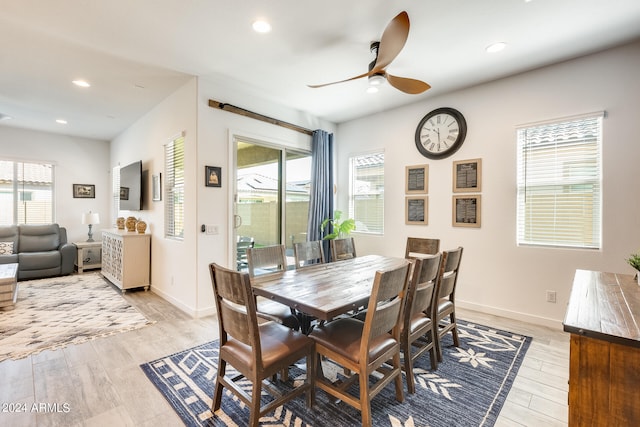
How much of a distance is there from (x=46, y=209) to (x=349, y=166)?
6.38 meters

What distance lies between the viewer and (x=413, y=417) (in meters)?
1.78

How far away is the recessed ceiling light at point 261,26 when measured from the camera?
238cm

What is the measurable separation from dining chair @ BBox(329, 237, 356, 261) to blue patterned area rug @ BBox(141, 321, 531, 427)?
122 centimetres

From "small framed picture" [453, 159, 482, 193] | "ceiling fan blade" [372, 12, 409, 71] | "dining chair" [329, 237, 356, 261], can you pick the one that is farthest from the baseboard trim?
"ceiling fan blade" [372, 12, 409, 71]

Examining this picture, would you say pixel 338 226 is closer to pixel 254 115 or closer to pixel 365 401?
pixel 254 115

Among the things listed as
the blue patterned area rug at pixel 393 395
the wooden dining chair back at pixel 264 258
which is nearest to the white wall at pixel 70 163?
the blue patterned area rug at pixel 393 395

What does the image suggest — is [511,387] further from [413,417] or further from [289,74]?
[289,74]

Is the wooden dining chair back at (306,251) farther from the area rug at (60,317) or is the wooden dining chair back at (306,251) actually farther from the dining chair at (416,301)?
the area rug at (60,317)

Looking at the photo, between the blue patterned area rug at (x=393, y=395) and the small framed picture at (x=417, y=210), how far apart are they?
1.79 m

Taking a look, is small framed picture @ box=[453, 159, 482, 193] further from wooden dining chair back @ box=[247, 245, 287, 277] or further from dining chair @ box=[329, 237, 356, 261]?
wooden dining chair back @ box=[247, 245, 287, 277]

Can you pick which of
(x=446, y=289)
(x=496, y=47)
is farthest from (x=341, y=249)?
(x=496, y=47)

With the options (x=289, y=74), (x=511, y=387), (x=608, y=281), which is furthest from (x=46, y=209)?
(x=608, y=281)

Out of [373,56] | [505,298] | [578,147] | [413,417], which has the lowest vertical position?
[413,417]

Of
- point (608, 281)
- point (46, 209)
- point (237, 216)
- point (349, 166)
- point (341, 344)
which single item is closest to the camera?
point (341, 344)
